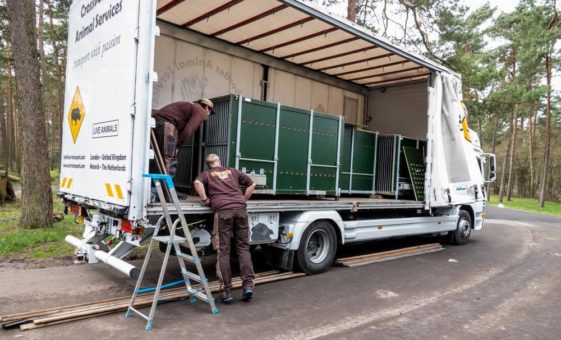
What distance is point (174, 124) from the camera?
212 inches

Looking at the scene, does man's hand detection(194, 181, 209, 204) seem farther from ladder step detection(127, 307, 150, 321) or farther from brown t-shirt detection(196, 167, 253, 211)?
ladder step detection(127, 307, 150, 321)

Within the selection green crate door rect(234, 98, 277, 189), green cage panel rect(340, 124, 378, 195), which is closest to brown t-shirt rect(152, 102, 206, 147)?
green crate door rect(234, 98, 277, 189)

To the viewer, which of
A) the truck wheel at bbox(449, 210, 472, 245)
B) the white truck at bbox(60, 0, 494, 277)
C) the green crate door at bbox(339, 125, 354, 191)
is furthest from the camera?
the truck wheel at bbox(449, 210, 472, 245)

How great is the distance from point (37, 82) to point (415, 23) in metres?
11.2

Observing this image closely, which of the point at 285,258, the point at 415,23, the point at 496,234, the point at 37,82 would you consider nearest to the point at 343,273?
the point at 285,258

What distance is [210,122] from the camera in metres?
6.26

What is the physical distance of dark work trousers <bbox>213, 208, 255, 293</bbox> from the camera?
188 inches

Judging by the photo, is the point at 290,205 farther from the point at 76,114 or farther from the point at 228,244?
the point at 76,114

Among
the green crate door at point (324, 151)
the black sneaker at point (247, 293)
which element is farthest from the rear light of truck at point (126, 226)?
the green crate door at point (324, 151)

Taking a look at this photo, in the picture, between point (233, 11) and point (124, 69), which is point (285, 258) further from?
point (233, 11)

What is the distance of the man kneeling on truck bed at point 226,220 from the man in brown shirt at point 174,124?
497 millimetres

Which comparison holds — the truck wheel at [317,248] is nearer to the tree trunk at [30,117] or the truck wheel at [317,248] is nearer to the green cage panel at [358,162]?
the green cage panel at [358,162]

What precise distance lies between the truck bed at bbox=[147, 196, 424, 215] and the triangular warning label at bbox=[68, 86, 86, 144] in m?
1.71

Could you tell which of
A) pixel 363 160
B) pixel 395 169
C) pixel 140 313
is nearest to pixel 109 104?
pixel 140 313
